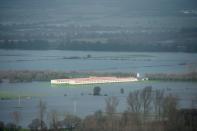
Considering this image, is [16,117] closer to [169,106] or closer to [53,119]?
[53,119]

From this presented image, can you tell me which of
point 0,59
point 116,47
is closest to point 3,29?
point 0,59

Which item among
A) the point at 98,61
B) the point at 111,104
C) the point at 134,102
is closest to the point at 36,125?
the point at 111,104

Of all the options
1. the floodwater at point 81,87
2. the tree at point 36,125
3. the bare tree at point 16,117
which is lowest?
the tree at point 36,125

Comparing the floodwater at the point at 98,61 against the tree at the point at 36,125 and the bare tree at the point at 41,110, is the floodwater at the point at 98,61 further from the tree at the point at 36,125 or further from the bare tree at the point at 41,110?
the tree at the point at 36,125

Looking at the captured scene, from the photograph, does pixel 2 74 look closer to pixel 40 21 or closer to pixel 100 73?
pixel 100 73

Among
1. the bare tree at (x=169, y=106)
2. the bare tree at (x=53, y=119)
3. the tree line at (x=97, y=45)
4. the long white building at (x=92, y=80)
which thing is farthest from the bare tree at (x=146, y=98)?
the tree line at (x=97, y=45)

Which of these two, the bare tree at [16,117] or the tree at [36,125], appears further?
the bare tree at [16,117]

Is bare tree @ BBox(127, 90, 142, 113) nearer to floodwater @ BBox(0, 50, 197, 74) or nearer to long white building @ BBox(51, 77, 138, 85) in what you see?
long white building @ BBox(51, 77, 138, 85)

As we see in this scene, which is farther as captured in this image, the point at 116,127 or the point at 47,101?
the point at 47,101
